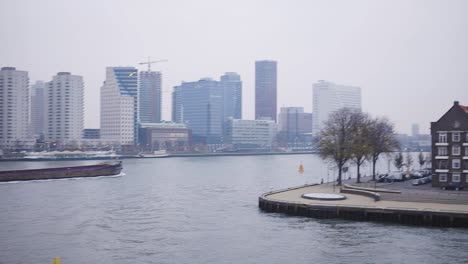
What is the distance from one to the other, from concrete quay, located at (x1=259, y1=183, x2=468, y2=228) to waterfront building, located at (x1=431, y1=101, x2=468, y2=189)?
25.9 feet

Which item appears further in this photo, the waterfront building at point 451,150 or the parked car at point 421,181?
the parked car at point 421,181

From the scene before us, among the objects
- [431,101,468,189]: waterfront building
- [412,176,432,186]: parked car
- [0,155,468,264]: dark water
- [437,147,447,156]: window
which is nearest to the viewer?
[0,155,468,264]: dark water

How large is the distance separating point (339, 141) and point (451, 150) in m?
16.0

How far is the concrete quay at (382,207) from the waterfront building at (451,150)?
7.88 m

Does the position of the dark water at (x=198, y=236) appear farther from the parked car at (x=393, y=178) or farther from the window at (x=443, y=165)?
the window at (x=443, y=165)

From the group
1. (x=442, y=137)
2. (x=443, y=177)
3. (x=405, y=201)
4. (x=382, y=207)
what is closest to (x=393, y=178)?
(x=443, y=177)

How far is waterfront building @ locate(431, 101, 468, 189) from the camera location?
57.0 m

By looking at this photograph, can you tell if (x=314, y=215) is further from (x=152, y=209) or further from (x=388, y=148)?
(x=388, y=148)

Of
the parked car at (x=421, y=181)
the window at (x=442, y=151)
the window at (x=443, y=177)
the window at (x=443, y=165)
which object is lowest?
the parked car at (x=421, y=181)

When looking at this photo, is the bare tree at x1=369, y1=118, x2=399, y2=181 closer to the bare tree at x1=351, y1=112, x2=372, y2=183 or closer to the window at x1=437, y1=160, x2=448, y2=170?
the bare tree at x1=351, y1=112, x2=372, y2=183

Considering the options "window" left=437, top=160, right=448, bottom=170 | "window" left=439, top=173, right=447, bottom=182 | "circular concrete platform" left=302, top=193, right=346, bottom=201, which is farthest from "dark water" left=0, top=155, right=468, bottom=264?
"window" left=437, top=160, right=448, bottom=170

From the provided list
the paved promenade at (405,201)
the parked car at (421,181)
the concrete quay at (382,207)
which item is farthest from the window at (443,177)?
the concrete quay at (382,207)

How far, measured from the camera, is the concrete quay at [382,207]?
41.8m

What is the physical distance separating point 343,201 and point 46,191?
43.1m
